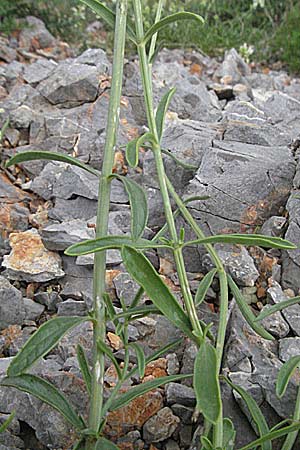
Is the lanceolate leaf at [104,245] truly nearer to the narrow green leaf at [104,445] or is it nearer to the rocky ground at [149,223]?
the narrow green leaf at [104,445]

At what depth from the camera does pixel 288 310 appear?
1.65 meters

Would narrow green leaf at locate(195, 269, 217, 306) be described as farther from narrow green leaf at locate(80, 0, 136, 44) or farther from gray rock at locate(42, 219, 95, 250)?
gray rock at locate(42, 219, 95, 250)

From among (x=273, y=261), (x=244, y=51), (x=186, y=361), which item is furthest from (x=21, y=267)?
(x=244, y=51)

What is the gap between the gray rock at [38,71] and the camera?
300cm

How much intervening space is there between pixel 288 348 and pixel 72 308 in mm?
562

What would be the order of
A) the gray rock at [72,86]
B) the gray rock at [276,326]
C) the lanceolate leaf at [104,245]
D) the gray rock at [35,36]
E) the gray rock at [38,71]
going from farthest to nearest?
1. the gray rock at [35,36]
2. the gray rock at [38,71]
3. the gray rock at [72,86]
4. the gray rock at [276,326]
5. the lanceolate leaf at [104,245]

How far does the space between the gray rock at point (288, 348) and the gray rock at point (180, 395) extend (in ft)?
0.73

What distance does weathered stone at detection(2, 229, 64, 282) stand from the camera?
189 centimetres

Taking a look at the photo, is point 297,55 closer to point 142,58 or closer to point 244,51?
point 244,51

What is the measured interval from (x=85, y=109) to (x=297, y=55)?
194 cm

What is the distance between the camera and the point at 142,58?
118 centimetres

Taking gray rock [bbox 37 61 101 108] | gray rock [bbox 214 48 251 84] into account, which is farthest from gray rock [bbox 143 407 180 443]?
gray rock [bbox 214 48 251 84]

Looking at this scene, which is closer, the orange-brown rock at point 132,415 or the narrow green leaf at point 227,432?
the narrow green leaf at point 227,432

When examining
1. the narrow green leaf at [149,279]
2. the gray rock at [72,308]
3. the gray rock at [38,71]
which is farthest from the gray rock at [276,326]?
the gray rock at [38,71]
